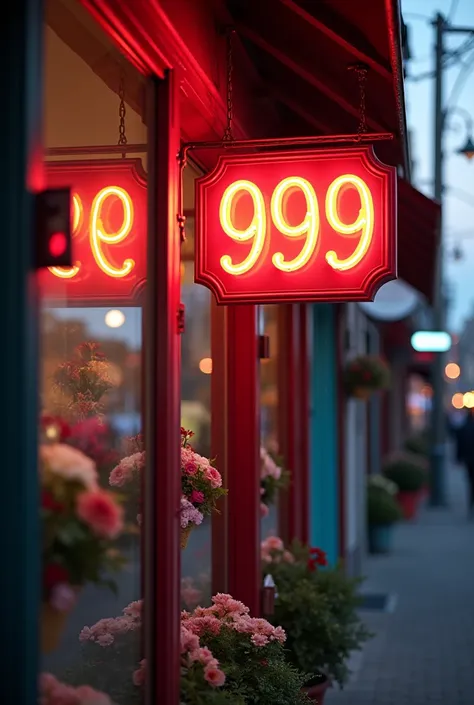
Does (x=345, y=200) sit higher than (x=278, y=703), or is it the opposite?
(x=345, y=200)

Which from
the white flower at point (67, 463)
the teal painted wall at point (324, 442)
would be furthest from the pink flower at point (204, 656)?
the teal painted wall at point (324, 442)

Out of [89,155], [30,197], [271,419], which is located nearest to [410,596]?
[271,419]

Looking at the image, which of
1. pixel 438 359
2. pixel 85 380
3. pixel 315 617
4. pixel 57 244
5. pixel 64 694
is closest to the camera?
pixel 57 244

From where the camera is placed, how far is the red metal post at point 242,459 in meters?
5.77

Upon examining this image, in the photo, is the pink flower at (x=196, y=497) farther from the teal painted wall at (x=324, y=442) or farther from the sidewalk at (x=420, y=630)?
the teal painted wall at (x=324, y=442)

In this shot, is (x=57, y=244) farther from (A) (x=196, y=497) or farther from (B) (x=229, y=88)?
(B) (x=229, y=88)

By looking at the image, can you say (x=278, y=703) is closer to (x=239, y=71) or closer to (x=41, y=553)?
(x=41, y=553)

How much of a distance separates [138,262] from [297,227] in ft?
2.53

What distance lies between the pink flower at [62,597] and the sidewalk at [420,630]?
4.55 metres

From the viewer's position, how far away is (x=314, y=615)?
6.04m

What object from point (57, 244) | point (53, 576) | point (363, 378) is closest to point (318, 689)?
point (53, 576)

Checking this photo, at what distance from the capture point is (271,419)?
838 centimetres

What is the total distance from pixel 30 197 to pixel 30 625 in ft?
3.41

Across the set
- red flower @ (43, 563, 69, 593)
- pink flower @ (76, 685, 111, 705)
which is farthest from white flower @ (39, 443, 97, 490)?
pink flower @ (76, 685, 111, 705)
